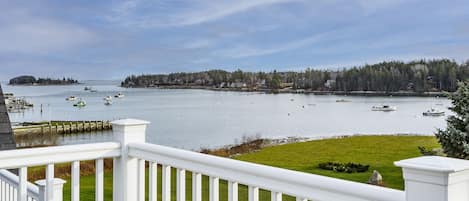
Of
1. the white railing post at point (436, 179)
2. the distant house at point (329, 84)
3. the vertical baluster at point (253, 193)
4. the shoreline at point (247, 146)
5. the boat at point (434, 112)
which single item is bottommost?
the shoreline at point (247, 146)

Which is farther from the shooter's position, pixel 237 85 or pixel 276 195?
pixel 237 85

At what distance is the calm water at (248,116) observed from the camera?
2500cm

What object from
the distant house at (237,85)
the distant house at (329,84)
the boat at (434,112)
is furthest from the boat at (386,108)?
the distant house at (237,85)

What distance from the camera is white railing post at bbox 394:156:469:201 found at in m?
1.08

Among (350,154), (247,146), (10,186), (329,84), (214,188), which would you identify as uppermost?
(329,84)

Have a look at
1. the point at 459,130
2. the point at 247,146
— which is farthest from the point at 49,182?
the point at 247,146

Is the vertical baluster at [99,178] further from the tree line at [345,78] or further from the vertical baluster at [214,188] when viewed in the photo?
the tree line at [345,78]

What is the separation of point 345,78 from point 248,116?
23.7 ft

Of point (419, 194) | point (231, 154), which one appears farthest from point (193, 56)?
point (419, 194)

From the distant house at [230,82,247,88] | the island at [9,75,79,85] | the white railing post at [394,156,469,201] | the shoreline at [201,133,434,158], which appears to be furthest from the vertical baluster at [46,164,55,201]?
the distant house at [230,82,247,88]

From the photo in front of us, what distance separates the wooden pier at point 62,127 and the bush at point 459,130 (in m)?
23.5

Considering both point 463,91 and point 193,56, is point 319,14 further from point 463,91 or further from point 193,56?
point 463,91

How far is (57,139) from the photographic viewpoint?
2781cm

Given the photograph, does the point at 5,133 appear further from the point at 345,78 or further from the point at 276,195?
the point at 345,78
